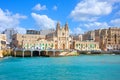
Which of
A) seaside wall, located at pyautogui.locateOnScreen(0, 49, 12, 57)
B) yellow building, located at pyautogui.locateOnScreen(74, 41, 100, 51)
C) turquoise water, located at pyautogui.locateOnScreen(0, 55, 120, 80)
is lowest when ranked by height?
turquoise water, located at pyautogui.locateOnScreen(0, 55, 120, 80)

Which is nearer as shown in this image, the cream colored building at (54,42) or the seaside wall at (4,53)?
the seaside wall at (4,53)

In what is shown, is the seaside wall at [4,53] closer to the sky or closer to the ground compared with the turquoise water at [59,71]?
closer to the sky

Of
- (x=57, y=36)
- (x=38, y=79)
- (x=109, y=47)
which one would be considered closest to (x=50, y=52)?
(x=57, y=36)

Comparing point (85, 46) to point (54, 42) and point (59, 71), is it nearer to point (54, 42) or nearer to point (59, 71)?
point (54, 42)

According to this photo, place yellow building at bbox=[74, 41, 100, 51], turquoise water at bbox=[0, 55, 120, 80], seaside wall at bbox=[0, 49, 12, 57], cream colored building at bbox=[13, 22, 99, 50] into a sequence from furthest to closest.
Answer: yellow building at bbox=[74, 41, 100, 51] → cream colored building at bbox=[13, 22, 99, 50] → seaside wall at bbox=[0, 49, 12, 57] → turquoise water at bbox=[0, 55, 120, 80]

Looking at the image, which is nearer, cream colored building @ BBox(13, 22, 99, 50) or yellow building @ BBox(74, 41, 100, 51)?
cream colored building @ BBox(13, 22, 99, 50)

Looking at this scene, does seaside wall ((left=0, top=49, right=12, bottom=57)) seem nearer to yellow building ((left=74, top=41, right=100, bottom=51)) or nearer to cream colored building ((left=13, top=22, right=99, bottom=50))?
cream colored building ((left=13, top=22, right=99, bottom=50))

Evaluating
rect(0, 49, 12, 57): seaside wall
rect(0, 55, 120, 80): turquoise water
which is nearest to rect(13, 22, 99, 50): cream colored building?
rect(0, 49, 12, 57): seaside wall

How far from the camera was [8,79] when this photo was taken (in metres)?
40.4

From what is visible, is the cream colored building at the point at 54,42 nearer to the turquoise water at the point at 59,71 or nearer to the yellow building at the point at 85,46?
the yellow building at the point at 85,46

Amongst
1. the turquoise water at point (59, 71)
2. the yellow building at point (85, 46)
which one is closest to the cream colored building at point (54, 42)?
the yellow building at point (85, 46)

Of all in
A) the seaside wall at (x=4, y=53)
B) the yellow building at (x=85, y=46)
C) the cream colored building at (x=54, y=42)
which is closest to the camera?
the seaside wall at (x=4, y=53)

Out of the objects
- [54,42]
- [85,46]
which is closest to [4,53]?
[54,42]

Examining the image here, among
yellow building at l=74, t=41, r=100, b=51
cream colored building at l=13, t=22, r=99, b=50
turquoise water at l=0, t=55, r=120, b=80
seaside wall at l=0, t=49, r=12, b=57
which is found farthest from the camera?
yellow building at l=74, t=41, r=100, b=51
